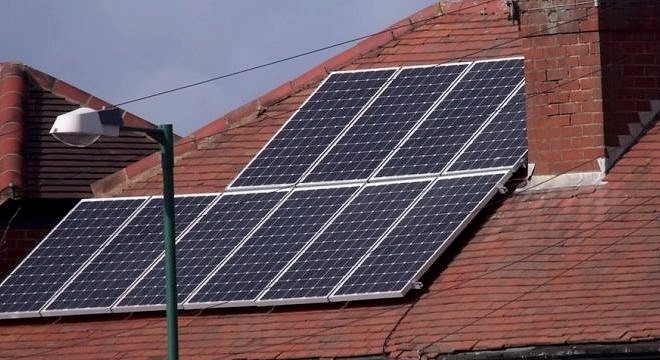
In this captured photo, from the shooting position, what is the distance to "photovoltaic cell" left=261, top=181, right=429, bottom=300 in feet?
61.5

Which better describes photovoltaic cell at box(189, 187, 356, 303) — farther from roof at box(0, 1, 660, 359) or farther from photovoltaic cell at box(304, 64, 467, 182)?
photovoltaic cell at box(304, 64, 467, 182)

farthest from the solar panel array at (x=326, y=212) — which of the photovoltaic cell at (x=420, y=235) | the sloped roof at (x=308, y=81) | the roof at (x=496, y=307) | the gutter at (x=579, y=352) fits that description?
the gutter at (x=579, y=352)

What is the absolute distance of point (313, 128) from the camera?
21328 millimetres

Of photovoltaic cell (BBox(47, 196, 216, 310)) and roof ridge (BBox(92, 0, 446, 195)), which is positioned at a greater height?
roof ridge (BBox(92, 0, 446, 195))

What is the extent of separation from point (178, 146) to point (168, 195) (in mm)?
6850

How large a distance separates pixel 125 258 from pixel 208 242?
989 mm

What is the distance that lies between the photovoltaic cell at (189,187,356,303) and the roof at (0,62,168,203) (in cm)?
366

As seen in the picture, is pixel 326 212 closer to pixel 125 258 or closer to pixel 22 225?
pixel 125 258

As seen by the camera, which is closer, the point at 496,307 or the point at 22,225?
the point at 496,307

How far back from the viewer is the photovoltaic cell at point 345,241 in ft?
61.5

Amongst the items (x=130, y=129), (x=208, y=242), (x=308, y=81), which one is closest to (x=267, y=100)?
(x=308, y=81)

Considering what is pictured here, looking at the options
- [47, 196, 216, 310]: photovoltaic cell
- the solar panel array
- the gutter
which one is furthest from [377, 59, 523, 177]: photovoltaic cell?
the gutter

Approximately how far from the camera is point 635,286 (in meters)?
17.0

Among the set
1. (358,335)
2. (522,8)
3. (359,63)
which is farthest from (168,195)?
(359,63)
